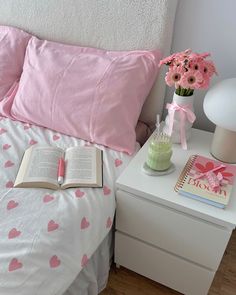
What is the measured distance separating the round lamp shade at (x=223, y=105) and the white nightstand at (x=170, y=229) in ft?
0.67

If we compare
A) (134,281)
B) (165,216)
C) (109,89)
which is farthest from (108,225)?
(109,89)

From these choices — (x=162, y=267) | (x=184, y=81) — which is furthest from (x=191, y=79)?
(x=162, y=267)

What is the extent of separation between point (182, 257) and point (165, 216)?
0.21 m

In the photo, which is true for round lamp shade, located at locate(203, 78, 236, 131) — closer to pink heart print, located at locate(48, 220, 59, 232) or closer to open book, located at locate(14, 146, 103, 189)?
open book, located at locate(14, 146, 103, 189)

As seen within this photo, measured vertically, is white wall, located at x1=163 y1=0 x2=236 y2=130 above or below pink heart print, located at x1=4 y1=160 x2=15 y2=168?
above

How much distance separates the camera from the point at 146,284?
1.34m

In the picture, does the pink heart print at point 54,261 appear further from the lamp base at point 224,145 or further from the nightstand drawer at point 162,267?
the lamp base at point 224,145

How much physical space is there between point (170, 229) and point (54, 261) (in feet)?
1.39

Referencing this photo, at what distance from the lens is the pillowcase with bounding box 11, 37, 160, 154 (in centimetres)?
123

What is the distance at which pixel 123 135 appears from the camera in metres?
1.23

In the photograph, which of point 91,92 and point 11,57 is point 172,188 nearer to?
point 91,92

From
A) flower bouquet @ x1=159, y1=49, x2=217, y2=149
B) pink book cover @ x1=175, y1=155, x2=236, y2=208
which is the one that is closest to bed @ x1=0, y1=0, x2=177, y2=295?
flower bouquet @ x1=159, y1=49, x2=217, y2=149

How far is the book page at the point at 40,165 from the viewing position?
1.08 m

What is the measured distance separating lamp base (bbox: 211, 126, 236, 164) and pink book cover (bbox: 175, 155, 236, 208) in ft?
0.10
